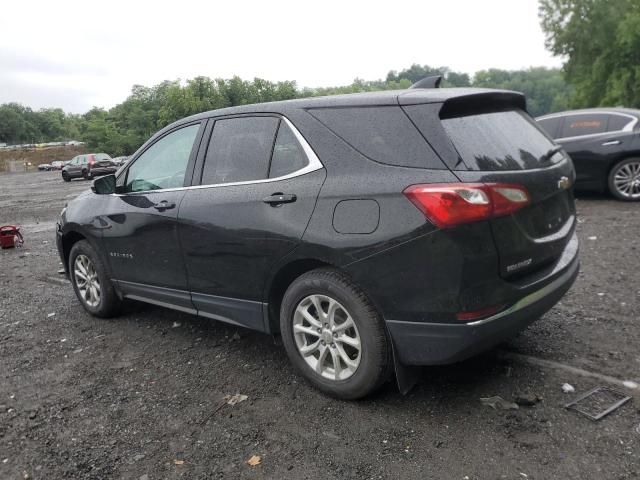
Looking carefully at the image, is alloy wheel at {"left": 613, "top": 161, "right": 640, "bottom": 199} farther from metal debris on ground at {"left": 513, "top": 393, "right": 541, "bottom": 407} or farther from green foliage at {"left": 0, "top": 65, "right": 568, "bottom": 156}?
green foliage at {"left": 0, "top": 65, "right": 568, "bottom": 156}

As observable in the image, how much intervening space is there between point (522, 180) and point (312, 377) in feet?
5.49

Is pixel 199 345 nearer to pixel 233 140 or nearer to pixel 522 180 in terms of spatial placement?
pixel 233 140

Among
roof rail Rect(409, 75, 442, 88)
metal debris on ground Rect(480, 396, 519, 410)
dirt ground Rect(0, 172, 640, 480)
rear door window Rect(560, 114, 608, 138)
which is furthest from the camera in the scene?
rear door window Rect(560, 114, 608, 138)

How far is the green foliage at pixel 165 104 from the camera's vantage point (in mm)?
81062

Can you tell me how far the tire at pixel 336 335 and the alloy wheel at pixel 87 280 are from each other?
2.49 m

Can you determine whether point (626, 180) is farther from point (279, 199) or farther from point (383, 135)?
point (279, 199)

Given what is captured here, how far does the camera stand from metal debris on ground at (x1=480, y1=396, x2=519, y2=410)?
10.2 feet

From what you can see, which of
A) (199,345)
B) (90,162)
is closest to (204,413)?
(199,345)

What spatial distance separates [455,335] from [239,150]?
1.91m

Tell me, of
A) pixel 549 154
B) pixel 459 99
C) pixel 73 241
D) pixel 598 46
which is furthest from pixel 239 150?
pixel 598 46

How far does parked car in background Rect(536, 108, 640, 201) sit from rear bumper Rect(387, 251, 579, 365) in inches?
285

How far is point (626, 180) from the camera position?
30.2 ft

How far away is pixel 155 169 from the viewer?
4.48 metres

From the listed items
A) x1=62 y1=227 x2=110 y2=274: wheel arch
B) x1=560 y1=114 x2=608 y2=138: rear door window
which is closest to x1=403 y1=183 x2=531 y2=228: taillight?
x1=62 y1=227 x2=110 y2=274: wheel arch
